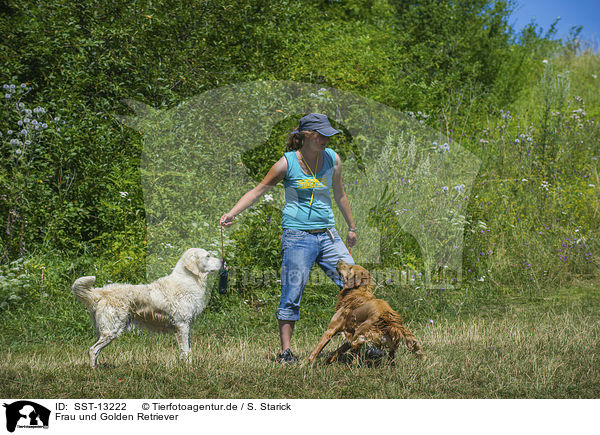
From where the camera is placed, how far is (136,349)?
5.15m

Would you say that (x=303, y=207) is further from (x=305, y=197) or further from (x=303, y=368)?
(x=303, y=368)

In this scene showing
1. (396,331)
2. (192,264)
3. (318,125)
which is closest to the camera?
(396,331)

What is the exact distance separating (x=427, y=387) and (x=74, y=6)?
22.4 feet

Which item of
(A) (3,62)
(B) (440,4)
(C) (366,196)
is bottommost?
(C) (366,196)

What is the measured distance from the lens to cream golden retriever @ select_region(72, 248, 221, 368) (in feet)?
14.5

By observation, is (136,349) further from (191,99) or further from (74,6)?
(74,6)

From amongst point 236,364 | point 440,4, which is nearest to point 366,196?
point 236,364

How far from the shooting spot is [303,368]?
431 centimetres

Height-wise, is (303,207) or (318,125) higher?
(318,125)

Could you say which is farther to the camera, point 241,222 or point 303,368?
point 241,222
